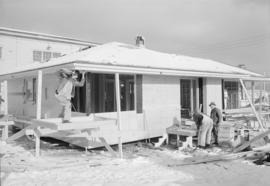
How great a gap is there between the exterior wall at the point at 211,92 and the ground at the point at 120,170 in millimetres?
3972

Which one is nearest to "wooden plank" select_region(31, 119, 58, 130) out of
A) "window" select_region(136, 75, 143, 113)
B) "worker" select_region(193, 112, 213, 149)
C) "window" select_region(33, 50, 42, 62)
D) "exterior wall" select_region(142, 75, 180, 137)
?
"window" select_region(136, 75, 143, 113)

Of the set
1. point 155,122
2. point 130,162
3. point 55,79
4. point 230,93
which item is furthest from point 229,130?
point 55,79

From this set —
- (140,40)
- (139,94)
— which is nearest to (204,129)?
(139,94)

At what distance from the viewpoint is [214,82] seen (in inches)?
462

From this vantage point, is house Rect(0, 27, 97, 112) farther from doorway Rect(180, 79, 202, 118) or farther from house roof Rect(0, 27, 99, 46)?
doorway Rect(180, 79, 202, 118)

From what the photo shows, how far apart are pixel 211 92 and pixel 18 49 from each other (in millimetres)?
13195

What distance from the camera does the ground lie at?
4.95 m

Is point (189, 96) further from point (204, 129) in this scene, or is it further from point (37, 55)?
point (37, 55)

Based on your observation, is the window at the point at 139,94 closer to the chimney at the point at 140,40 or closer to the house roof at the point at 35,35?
the chimney at the point at 140,40

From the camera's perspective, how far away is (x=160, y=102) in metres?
9.47

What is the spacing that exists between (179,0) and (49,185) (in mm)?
13578

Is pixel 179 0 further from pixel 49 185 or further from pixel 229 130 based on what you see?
pixel 49 185

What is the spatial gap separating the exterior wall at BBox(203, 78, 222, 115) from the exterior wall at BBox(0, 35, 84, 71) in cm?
1228

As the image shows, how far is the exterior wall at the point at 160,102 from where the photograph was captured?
355 inches
